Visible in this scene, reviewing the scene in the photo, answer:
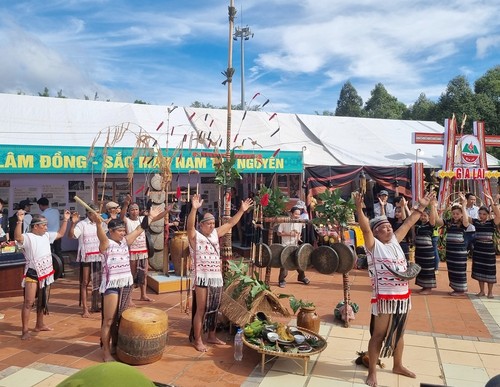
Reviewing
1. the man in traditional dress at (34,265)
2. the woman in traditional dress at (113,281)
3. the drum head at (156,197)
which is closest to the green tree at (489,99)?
the drum head at (156,197)

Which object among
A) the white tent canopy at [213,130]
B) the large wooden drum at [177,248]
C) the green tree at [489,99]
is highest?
the green tree at [489,99]

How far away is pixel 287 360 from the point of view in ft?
16.6

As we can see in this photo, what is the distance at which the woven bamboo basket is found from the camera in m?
5.40

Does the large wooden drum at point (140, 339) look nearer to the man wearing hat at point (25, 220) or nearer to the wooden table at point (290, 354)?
the wooden table at point (290, 354)

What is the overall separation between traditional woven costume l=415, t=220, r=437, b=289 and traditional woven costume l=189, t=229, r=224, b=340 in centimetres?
443

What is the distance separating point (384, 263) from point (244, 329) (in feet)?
6.03

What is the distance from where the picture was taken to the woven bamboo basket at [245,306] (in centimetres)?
540

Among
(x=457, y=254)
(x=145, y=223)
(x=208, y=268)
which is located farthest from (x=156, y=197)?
(x=457, y=254)

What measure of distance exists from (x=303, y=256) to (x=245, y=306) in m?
1.76

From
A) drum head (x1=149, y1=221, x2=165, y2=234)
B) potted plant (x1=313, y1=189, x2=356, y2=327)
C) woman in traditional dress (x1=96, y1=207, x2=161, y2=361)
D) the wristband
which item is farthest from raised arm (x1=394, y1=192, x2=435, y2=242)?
drum head (x1=149, y1=221, x2=165, y2=234)

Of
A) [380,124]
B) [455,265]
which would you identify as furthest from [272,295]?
[380,124]

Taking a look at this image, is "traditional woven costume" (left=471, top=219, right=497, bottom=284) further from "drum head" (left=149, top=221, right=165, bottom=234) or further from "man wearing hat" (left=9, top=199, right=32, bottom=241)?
"man wearing hat" (left=9, top=199, right=32, bottom=241)

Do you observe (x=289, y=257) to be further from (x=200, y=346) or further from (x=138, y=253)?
(x=138, y=253)

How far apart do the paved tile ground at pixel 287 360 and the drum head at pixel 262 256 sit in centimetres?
122
